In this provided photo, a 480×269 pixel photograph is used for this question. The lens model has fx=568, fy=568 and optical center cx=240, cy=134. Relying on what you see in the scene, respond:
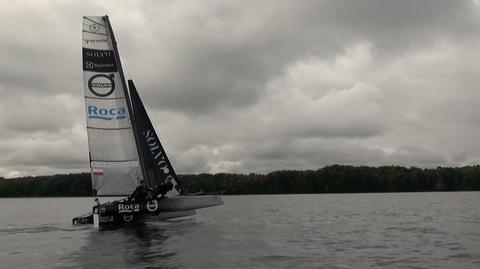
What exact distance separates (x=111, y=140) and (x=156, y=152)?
2.89m

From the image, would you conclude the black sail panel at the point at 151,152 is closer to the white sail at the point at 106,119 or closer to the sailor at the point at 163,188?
the white sail at the point at 106,119

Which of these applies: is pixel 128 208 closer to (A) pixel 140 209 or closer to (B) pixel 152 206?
(A) pixel 140 209

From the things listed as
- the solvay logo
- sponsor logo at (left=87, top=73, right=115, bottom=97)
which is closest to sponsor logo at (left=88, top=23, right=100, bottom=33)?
sponsor logo at (left=87, top=73, right=115, bottom=97)

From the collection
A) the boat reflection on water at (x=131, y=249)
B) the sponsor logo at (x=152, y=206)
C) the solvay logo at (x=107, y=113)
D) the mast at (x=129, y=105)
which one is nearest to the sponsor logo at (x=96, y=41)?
the mast at (x=129, y=105)

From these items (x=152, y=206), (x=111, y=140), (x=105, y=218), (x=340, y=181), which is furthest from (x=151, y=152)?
(x=340, y=181)

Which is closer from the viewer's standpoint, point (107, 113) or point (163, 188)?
point (163, 188)

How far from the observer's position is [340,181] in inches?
5659

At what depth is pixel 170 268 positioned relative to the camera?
1617 centimetres

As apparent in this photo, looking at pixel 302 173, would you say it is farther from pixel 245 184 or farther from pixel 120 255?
pixel 120 255

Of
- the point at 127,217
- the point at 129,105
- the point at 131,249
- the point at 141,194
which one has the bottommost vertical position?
the point at 131,249

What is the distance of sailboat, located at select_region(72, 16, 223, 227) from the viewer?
29.1 metres

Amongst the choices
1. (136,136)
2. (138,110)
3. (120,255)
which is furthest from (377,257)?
(138,110)

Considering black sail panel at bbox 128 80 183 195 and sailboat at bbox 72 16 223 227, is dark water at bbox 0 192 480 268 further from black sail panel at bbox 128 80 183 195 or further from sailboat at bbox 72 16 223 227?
black sail panel at bbox 128 80 183 195

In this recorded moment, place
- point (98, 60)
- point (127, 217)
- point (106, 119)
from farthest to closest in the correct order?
point (98, 60) → point (106, 119) → point (127, 217)
